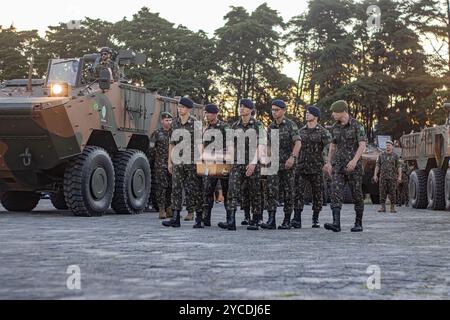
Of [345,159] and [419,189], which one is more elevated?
[345,159]

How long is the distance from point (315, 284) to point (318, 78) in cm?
3790

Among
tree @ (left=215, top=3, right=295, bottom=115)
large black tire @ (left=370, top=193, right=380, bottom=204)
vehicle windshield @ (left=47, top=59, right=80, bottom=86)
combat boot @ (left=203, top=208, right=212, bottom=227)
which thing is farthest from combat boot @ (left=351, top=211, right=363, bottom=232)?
tree @ (left=215, top=3, right=295, bottom=115)

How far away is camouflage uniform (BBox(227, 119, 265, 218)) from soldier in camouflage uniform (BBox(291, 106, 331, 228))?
0.70 meters

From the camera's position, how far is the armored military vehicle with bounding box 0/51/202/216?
11133mm

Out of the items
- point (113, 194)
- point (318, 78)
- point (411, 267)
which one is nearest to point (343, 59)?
point (318, 78)

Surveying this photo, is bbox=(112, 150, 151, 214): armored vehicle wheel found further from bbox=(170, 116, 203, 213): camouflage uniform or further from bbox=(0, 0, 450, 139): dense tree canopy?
bbox=(0, 0, 450, 139): dense tree canopy

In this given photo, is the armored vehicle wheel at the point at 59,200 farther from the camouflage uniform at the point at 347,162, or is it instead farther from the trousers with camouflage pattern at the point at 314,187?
the camouflage uniform at the point at 347,162

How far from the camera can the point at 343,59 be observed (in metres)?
42.3

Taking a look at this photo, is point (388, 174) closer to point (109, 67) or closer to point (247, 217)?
point (109, 67)

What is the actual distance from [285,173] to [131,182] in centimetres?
365

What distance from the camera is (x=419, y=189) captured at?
17.8 m

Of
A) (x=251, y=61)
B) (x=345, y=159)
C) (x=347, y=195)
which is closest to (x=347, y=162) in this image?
(x=345, y=159)
